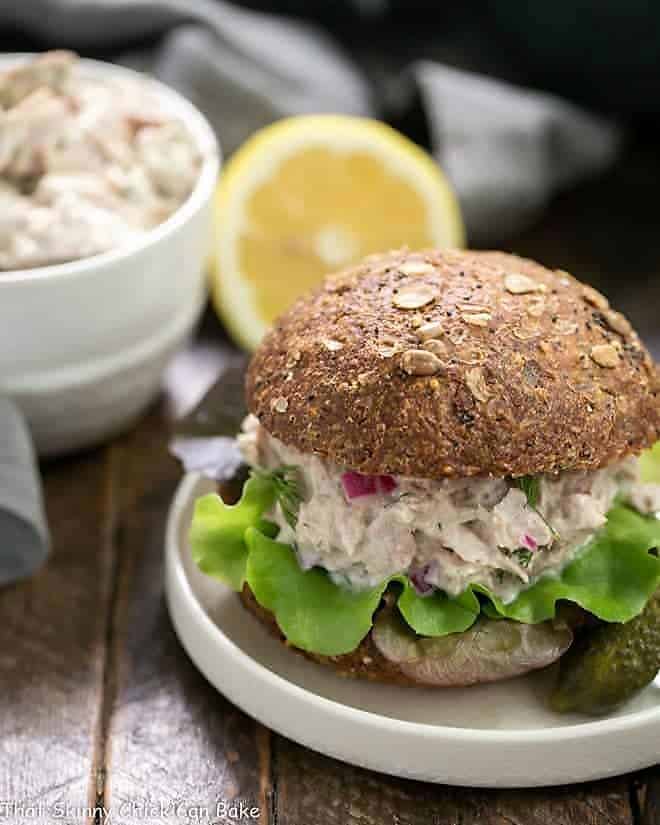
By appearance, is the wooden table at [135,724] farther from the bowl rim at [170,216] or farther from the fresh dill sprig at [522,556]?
the bowl rim at [170,216]

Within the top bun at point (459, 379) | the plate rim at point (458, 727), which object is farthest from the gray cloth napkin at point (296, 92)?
the plate rim at point (458, 727)

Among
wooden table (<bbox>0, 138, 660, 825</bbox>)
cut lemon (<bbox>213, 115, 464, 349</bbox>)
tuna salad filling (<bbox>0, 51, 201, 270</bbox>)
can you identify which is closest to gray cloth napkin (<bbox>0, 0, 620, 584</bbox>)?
cut lemon (<bbox>213, 115, 464, 349</bbox>)

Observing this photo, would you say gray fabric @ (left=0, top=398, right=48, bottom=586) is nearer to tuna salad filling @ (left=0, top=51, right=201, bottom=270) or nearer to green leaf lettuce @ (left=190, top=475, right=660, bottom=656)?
tuna salad filling @ (left=0, top=51, right=201, bottom=270)

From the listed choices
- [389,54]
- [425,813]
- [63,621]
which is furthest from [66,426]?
[389,54]

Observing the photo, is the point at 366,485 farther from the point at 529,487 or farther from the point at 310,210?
the point at 310,210

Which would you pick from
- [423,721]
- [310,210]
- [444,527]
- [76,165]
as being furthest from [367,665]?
[310,210]

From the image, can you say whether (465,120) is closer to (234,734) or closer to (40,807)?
(234,734)
